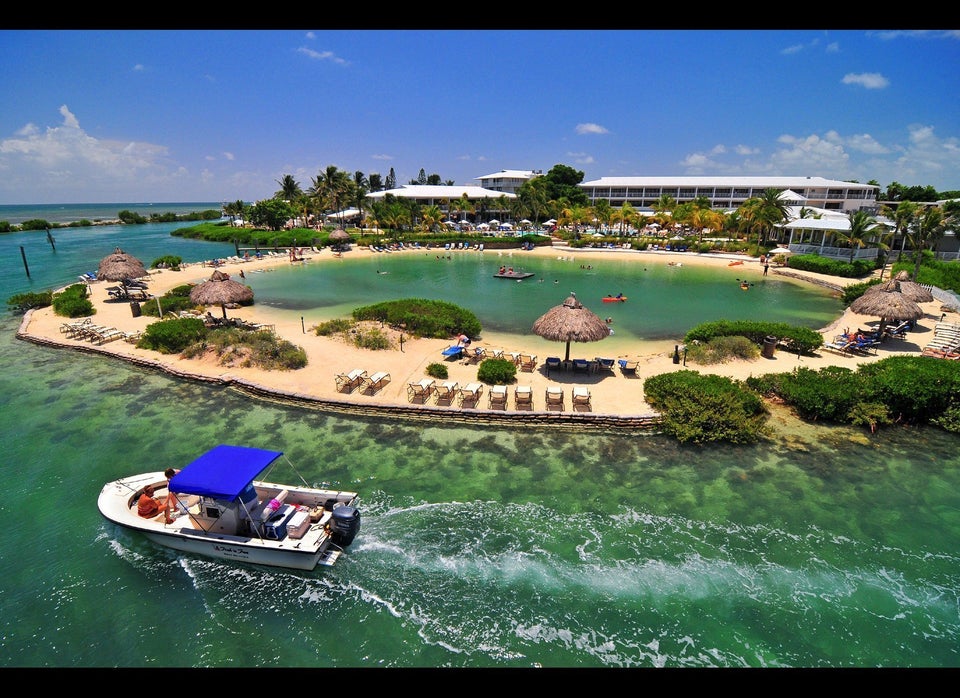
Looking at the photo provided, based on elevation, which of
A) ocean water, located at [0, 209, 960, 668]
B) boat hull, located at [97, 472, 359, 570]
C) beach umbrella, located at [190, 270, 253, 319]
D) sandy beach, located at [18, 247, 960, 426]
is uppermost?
beach umbrella, located at [190, 270, 253, 319]

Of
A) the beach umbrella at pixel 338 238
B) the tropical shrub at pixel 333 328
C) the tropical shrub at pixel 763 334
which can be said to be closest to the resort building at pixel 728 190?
the beach umbrella at pixel 338 238

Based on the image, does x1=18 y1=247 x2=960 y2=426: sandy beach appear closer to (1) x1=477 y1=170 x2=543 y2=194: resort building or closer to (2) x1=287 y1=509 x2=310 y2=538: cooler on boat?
(2) x1=287 y1=509 x2=310 y2=538: cooler on boat

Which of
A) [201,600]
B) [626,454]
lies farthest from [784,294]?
[201,600]

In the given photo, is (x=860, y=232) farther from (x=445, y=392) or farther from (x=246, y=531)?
(x=246, y=531)

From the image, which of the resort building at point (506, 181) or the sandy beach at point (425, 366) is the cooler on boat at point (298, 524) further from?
the resort building at point (506, 181)

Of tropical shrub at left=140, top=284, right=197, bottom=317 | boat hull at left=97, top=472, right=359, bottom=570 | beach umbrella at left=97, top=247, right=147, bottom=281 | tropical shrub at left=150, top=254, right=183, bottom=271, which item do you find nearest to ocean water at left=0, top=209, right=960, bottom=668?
boat hull at left=97, top=472, right=359, bottom=570

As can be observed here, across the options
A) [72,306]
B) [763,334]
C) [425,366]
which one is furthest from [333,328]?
[763,334]
